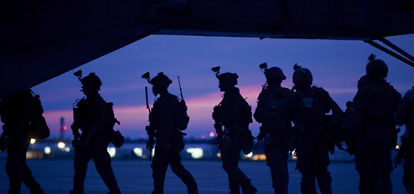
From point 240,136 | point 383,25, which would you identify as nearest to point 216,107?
point 240,136

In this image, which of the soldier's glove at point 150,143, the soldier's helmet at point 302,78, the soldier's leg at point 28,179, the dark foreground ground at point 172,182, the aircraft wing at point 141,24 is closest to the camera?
the aircraft wing at point 141,24

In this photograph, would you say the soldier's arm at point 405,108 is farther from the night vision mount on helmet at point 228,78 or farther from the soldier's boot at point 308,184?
the night vision mount on helmet at point 228,78

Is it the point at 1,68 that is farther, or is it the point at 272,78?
the point at 272,78

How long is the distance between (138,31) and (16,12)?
4.69 ft

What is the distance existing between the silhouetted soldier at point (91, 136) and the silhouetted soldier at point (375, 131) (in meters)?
3.90

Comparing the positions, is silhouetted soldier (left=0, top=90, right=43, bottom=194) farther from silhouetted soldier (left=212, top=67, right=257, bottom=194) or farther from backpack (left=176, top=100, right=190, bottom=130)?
silhouetted soldier (left=212, top=67, right=257, bottom=194)

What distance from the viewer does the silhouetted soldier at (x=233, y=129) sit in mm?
9312

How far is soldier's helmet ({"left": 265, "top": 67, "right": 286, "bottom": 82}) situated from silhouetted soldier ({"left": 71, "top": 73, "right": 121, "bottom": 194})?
8.53 feet

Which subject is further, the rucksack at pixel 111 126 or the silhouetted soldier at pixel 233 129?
the rucksack at pixel 111 126

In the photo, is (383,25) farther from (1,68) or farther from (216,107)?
(1,68)

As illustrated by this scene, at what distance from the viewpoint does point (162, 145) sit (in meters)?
9.50

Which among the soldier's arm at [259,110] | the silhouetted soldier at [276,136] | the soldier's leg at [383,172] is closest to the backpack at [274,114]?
the silhouetted soldier at [276,136]

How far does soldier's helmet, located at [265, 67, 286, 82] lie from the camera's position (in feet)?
31.1

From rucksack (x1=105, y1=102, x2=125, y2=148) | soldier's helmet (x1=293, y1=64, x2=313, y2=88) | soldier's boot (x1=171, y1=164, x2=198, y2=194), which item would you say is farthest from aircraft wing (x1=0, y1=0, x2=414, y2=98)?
soldier's boot (x1=171, y1=164, x2=198, y2=194)
